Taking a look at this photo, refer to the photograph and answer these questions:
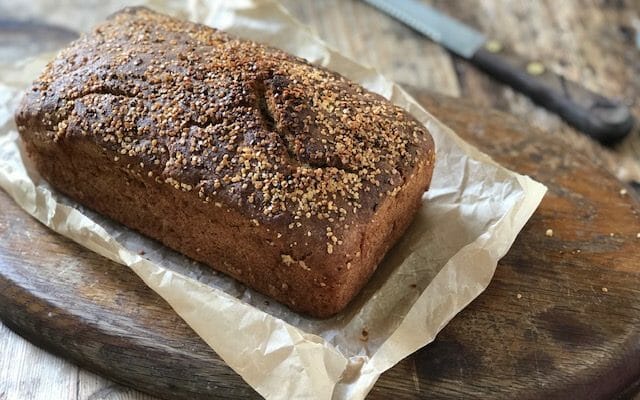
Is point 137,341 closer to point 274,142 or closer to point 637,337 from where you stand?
point 274,142

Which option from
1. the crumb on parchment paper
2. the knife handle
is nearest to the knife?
the knife handle

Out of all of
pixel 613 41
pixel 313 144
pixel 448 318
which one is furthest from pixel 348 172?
pixel 613 41

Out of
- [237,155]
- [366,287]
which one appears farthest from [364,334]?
[237,155]

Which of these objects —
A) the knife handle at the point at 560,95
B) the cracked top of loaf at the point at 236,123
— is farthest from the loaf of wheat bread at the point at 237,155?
the knife handle at the point at 560,95

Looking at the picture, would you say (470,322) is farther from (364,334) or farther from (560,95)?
(560,95)

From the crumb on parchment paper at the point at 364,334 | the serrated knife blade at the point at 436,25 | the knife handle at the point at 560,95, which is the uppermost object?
the knife handle at the point at 560,95

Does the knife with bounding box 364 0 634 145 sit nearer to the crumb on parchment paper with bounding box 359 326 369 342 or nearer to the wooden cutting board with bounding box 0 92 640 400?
the wooden cutting board with bounding box 0 92 640 400

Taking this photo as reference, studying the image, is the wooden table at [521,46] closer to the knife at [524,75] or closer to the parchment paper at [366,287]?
the knife at [524,75]
